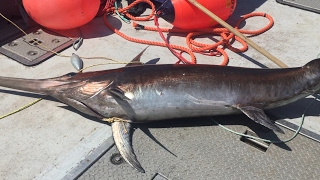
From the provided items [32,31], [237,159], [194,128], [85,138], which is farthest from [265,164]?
[32,31]

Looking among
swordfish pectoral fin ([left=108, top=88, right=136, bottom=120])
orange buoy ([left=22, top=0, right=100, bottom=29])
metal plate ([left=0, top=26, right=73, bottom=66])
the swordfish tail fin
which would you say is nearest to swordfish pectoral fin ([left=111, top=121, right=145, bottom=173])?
swordfish pectoral fin ([left=108, top=88, right=136, bottom=120])

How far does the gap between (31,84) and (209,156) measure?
65.2 inches

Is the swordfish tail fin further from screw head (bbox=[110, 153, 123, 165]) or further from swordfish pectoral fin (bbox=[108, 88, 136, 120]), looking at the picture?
screw head (bbox=[110, 153, 123, 165])

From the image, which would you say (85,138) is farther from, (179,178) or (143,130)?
(179,178)

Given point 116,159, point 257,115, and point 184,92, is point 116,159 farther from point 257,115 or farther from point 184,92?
point 257,115

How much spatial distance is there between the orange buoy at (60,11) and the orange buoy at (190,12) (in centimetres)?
87

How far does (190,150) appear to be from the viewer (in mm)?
2789

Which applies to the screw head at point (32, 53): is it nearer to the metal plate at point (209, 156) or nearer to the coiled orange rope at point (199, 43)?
the coiled orange rope at point (199, 43)

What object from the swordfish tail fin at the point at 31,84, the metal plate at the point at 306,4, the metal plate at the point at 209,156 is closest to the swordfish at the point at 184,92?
the metal plate at the point at 209,156

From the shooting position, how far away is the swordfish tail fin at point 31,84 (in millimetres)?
3082

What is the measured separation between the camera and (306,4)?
4.97m

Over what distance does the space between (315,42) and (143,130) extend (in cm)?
249

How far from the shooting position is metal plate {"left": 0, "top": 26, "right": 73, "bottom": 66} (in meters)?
3.88

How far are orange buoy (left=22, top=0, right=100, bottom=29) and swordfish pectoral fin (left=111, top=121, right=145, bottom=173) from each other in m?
1.68
